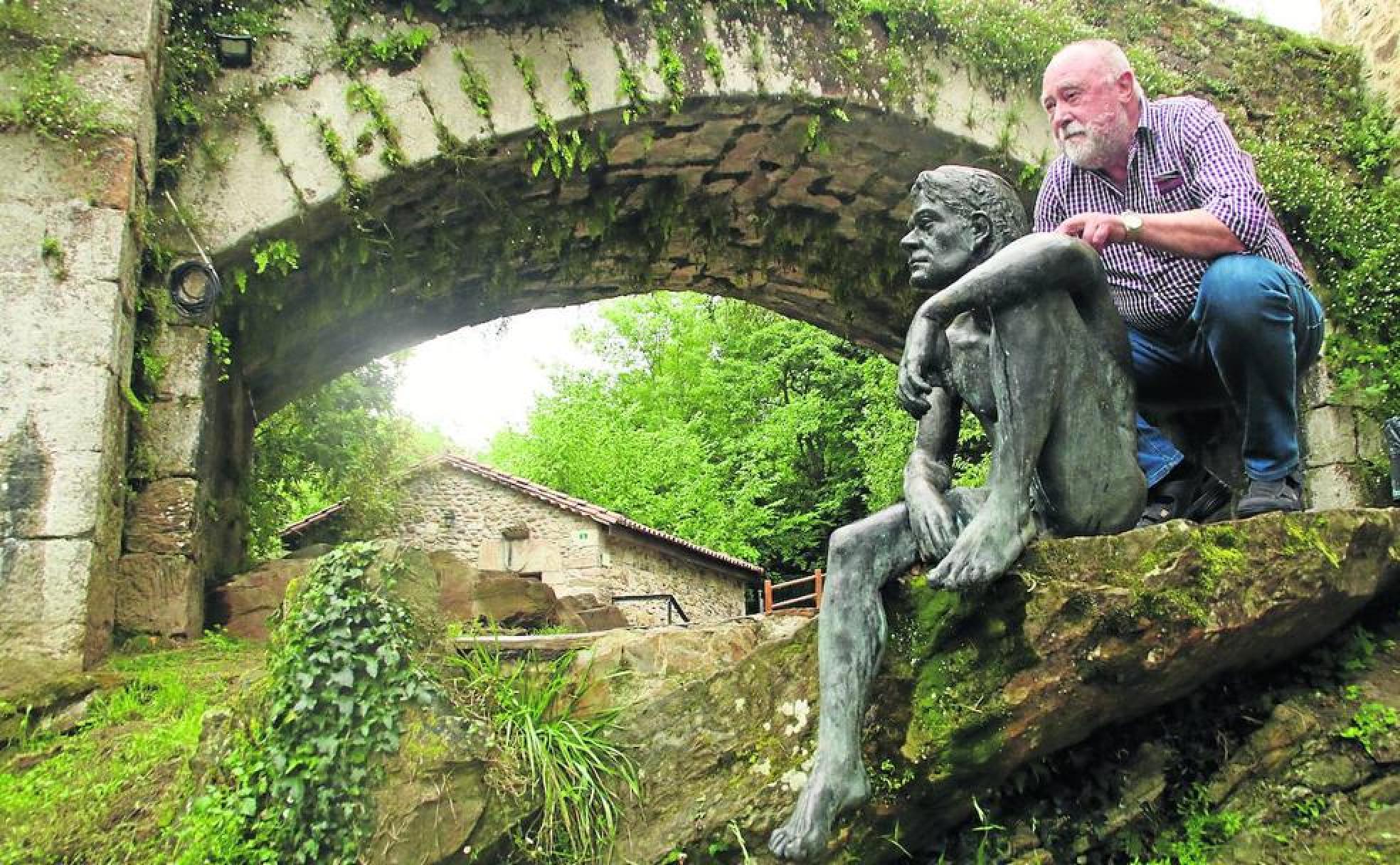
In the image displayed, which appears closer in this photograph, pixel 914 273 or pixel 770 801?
pixel 770 801

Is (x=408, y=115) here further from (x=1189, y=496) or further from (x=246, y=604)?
(x=1189, y=496)

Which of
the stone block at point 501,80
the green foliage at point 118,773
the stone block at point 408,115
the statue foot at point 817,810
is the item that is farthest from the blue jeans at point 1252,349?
the stone block at point 408,115

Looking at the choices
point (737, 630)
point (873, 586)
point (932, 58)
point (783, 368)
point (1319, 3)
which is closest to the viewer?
point (873, 586)

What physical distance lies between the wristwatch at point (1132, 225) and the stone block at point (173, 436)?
3.97 meters

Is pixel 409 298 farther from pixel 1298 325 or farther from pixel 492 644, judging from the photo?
pixel 1298 325

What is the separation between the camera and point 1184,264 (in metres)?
2.86

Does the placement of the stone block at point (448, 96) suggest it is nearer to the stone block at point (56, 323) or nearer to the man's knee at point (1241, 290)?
the stone block at point (56, 323)

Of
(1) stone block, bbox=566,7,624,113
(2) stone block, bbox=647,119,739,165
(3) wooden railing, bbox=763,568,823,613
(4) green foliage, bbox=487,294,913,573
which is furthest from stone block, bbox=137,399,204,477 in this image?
(4) green foliage, bbox=487,294,913,573

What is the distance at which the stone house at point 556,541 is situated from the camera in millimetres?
15961

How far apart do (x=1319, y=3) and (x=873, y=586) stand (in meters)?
7.02

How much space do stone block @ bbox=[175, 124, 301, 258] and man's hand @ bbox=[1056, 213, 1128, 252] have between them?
3.81 meters

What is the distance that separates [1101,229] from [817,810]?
1592mm

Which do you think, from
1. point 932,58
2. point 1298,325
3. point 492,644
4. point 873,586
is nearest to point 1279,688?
point 1298,325

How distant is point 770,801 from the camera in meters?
2.49
